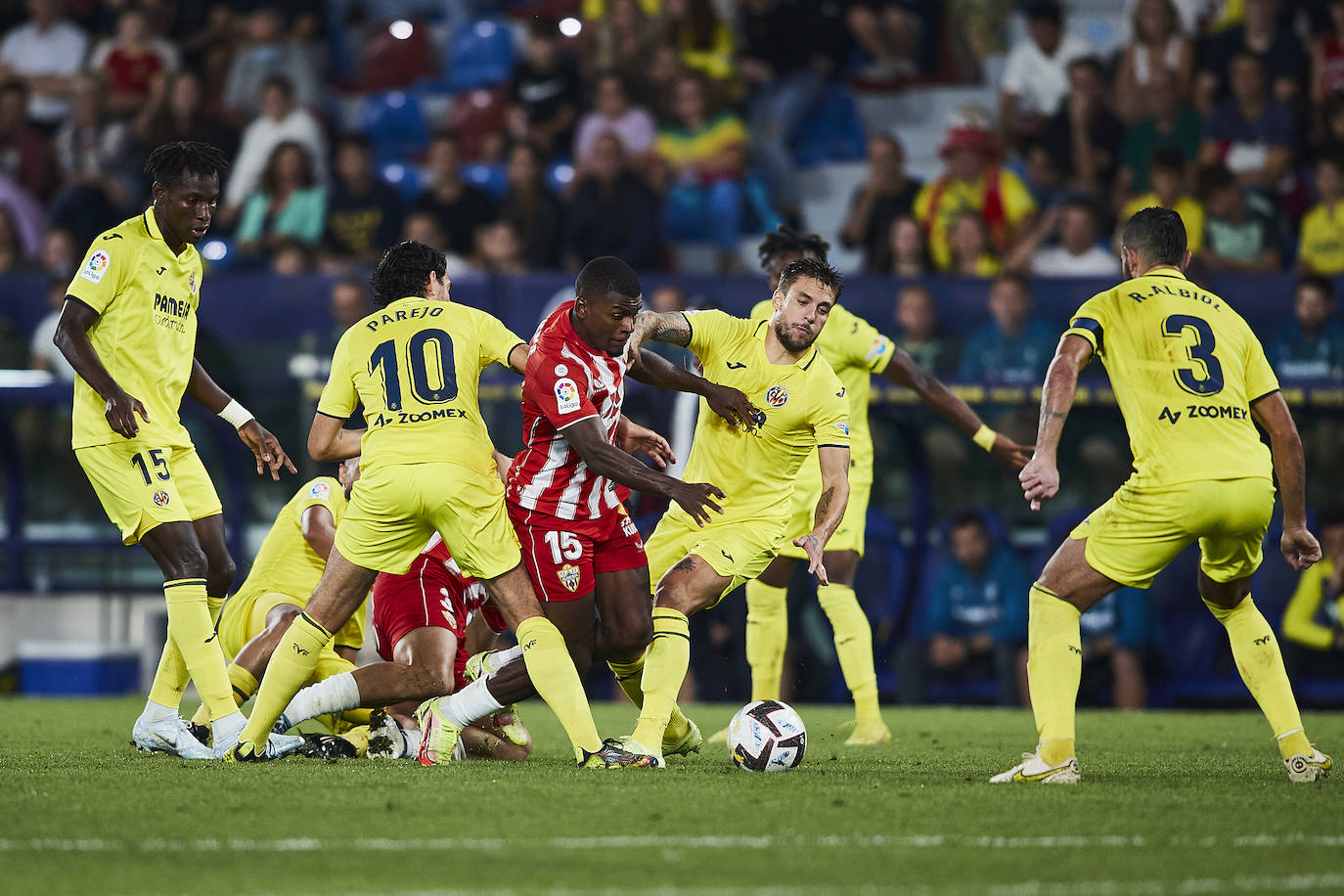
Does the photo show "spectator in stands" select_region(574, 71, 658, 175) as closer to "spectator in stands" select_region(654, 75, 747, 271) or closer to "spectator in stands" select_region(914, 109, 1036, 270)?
"spectator in stands" select_region(654, 75, 747, 271)

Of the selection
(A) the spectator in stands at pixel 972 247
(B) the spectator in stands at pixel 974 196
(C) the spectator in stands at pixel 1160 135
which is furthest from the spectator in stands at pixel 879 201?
(C) the spectator in stands at pixel 1160 135

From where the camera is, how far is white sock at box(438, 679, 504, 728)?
6.51 meters

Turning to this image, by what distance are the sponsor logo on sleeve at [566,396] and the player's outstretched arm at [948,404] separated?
245 centimetres

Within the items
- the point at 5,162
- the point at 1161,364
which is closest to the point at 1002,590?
the point at 1161,364

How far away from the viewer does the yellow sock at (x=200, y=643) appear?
6.64 meters

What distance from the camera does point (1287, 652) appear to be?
1076cm

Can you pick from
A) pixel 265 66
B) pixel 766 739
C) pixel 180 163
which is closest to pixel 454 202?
pixel 265 66

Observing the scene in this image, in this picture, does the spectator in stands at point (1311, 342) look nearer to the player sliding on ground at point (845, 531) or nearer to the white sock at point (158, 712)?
the player sliding on ground at point (845, 531)

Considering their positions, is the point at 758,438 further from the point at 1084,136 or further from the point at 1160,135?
the point at 1160,135

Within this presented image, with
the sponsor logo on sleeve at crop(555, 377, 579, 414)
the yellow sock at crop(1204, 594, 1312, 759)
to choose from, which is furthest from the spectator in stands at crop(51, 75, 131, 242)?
the yellow sock at crop(1204, 594, 1312, 759)

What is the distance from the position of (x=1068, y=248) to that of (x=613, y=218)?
335 cm

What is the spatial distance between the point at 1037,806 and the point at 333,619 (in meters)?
2.73

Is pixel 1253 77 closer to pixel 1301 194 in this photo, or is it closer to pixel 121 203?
pixel 1301 194

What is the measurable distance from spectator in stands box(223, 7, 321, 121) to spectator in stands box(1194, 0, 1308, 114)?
7.73 metres
